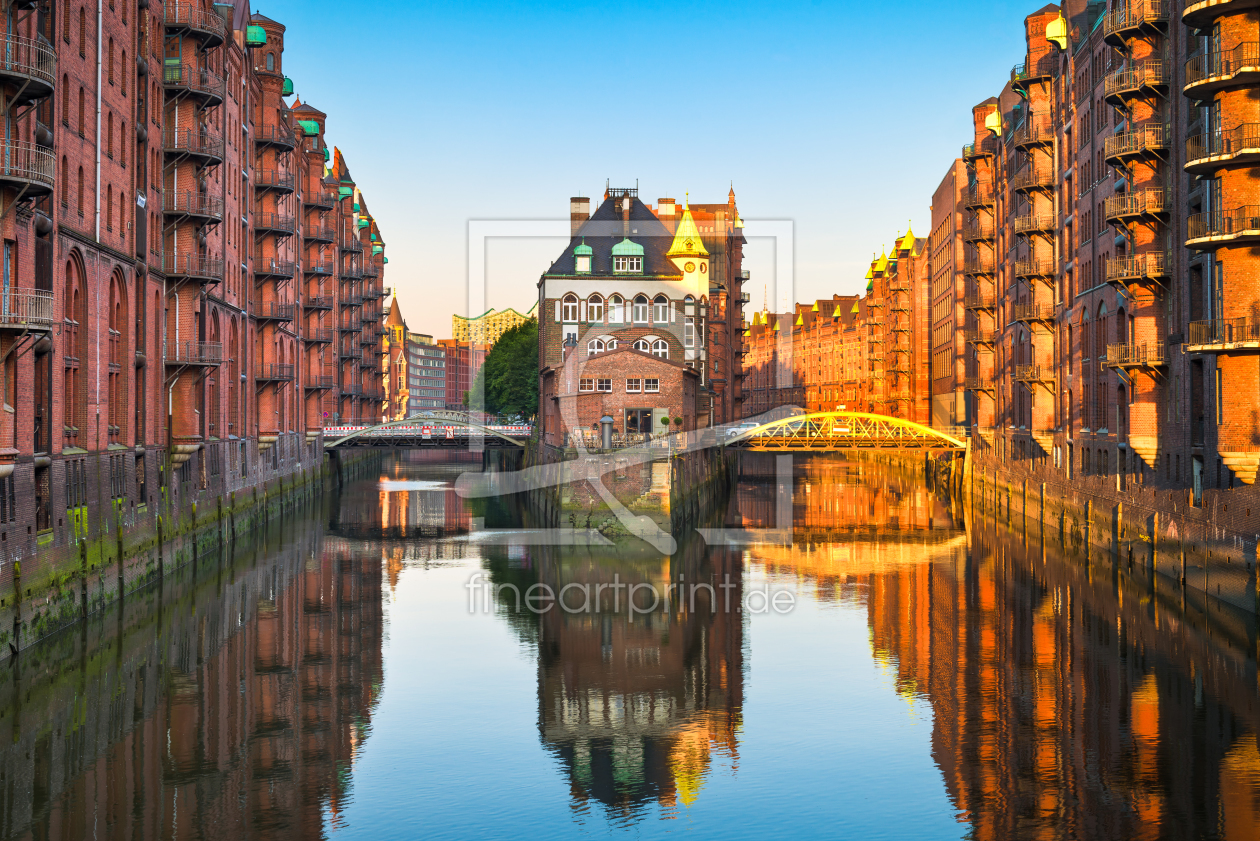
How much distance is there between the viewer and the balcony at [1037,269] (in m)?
57.8

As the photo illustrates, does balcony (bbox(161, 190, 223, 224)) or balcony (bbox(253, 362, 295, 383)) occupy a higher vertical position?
balcony (bbox(161, 190, 223, 224))

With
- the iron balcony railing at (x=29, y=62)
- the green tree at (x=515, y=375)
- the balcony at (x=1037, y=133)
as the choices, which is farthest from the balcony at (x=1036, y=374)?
the iron balcony railing at (x=29, y=62)

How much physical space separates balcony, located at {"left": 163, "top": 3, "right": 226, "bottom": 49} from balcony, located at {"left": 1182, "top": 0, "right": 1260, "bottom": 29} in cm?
3026

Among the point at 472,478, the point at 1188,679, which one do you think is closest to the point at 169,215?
the point at 1188,679

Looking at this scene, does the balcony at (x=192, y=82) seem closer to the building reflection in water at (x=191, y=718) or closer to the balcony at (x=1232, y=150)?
the building reflection in water at (x=191, y=718)

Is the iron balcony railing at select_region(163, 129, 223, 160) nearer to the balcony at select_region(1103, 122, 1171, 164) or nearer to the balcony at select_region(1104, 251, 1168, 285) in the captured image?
the balcony at select_region(1103, 122, 1171, 164)

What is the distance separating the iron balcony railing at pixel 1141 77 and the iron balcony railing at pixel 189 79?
2972 centimetres

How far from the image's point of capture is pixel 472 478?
95.7 meters

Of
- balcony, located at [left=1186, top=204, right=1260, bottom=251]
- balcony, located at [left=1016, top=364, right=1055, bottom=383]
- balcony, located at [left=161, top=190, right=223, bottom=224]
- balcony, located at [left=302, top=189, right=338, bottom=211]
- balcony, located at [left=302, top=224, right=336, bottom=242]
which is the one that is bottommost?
balcony, located at [left=1016, top=364, right=1055, bottom=383]

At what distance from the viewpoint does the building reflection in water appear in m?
18.2

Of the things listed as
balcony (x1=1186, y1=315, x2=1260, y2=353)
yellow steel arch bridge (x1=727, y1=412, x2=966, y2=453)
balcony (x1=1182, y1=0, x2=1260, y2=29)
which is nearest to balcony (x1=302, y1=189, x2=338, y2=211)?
yellow steel arch bridge (x1=727, y1=412, x2=966, y2=453)

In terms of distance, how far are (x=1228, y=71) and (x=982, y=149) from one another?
44962mm

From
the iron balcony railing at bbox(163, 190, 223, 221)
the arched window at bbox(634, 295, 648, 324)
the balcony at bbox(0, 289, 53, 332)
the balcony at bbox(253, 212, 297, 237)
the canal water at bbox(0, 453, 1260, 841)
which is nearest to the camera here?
the canal water at bbox(0, 453, 1260, 841)

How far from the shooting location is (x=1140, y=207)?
39281 millimetres
